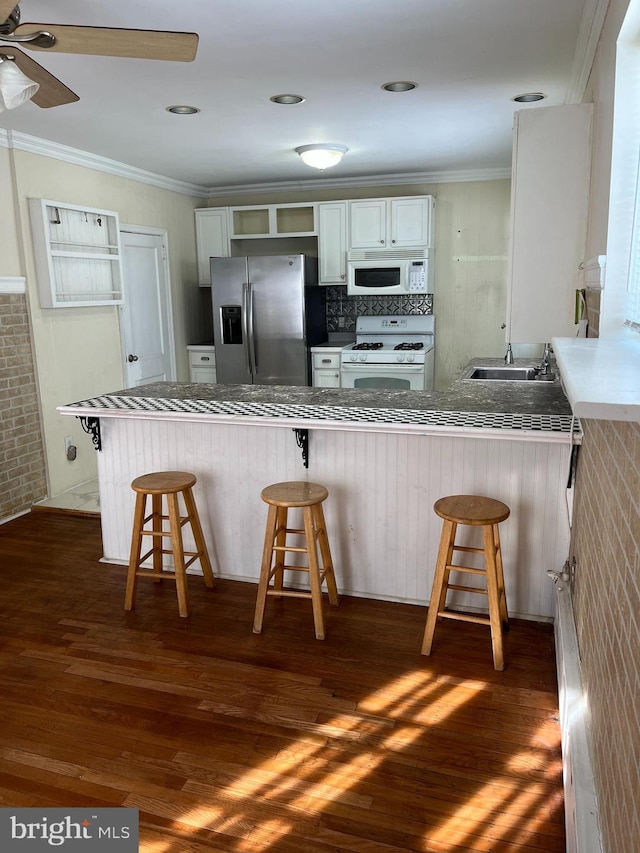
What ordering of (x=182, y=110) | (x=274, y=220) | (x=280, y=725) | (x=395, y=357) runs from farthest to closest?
1. (x=274, y=220)
2. (x=395, y=357)
3. (x=182, y=110)
4. (x=280, y=725)

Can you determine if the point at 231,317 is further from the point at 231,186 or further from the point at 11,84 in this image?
the point at 11,84

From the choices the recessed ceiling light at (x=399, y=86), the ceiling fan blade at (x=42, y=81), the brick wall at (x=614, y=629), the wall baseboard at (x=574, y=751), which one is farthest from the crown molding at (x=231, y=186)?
the wall baseboard at (x=574, y=751)

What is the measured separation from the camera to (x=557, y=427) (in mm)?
2414

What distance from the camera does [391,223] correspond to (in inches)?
217

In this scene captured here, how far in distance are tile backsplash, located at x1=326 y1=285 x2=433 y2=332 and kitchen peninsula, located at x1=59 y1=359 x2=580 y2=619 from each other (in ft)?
8.72

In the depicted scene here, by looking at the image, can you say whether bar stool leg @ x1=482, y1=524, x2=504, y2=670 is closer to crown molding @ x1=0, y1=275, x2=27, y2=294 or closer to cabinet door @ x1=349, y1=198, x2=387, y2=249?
crown molding @ x1=0, y1=275, x2=27, y2=294

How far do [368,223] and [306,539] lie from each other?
369cm

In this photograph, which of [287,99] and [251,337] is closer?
[287,99]

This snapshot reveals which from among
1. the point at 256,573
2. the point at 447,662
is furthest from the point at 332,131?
the point at 447,662

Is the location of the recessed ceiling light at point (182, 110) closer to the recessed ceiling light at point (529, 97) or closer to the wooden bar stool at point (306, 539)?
the recessed ceiling light at point (529, 97)

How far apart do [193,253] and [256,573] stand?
394 cm

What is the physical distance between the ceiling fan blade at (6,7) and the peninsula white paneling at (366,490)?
1.75 m

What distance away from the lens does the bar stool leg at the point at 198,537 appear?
296cm

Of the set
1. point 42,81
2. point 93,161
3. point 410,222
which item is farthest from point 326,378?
point 42,81
